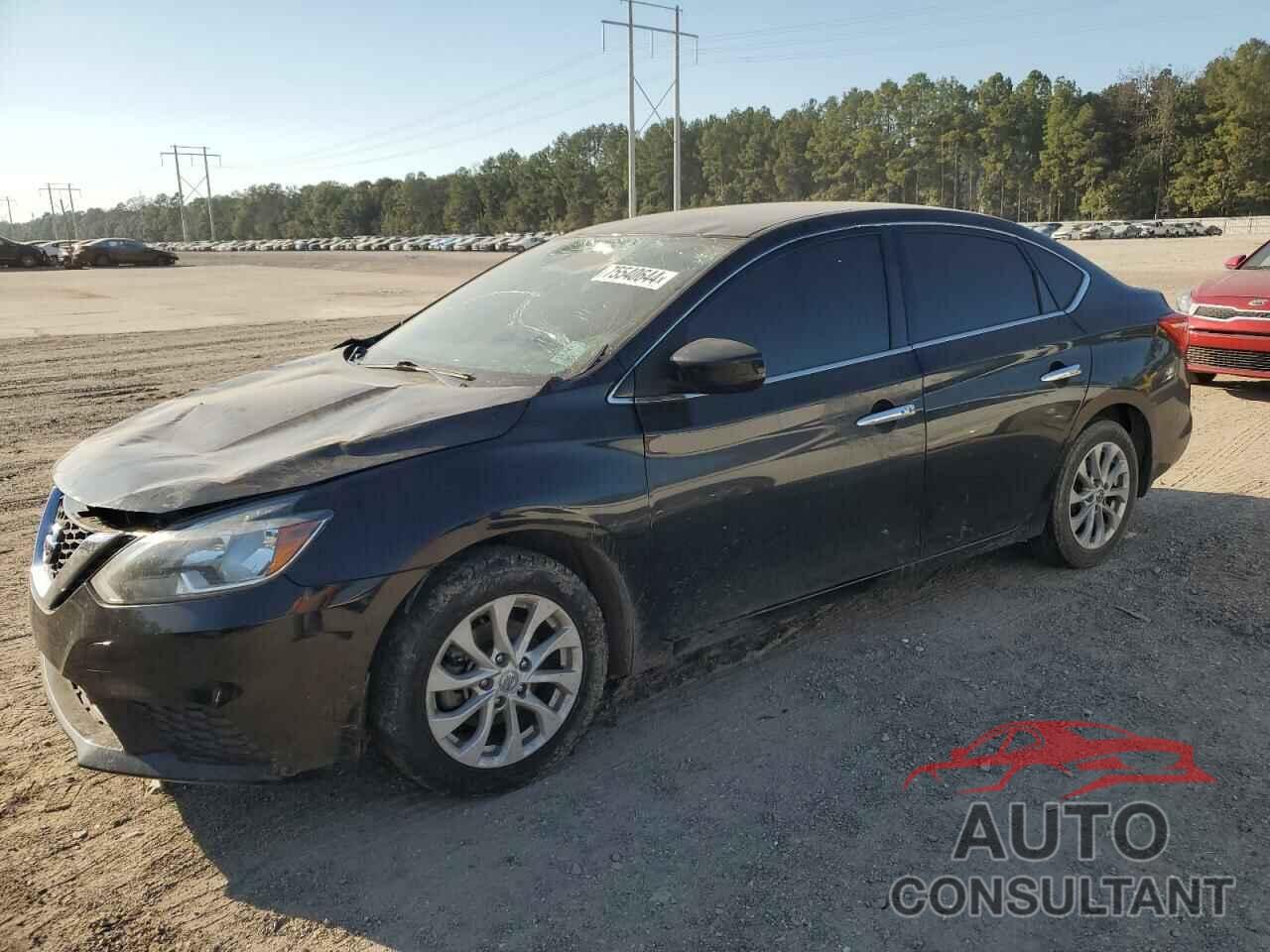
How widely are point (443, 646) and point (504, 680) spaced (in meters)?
0.25

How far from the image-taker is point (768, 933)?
2.58 meters

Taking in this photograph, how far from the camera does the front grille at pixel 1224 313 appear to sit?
8.98 m

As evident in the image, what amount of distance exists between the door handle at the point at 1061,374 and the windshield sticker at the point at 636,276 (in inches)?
73.7

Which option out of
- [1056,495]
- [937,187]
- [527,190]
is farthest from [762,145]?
[1056,495]

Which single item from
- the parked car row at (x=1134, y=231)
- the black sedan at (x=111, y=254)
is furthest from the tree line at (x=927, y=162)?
the black sedan at (x=111, y=254)

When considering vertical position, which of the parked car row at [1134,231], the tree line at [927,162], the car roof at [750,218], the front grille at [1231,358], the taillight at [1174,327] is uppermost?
the tree line at [927,162]

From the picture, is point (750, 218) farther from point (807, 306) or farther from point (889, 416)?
point (889, 416)

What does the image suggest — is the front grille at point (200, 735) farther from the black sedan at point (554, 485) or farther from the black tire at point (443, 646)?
the black tire at point (443, 646)

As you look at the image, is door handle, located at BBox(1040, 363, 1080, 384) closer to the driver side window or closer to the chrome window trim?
the chrome window trim

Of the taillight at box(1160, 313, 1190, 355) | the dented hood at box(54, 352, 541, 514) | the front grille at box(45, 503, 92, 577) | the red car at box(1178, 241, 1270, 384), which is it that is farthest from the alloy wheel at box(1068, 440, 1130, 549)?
the red car at box(1178, 241, 1270, 384)

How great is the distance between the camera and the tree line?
92688 millimetres

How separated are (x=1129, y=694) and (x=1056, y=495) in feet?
3.91

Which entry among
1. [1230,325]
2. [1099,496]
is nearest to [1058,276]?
[1099,496]

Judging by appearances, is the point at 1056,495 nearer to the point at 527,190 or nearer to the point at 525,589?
the point at 525,589
